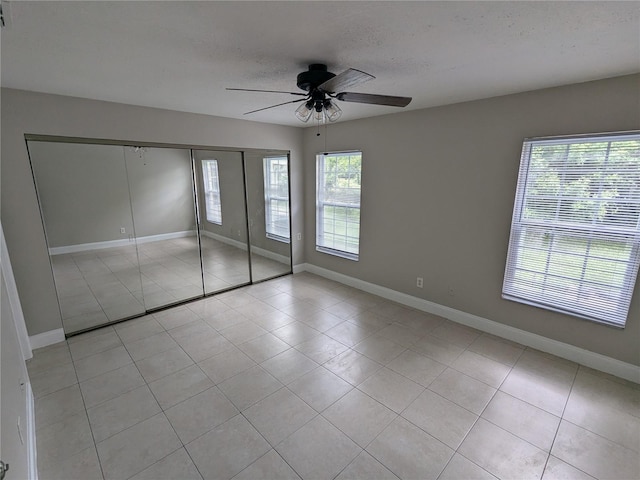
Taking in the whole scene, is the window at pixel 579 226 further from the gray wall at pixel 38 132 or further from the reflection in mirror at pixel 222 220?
the gray wall at pixel 38 132

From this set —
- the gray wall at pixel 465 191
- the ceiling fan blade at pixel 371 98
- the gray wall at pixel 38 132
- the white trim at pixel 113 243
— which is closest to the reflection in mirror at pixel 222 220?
the white trim at pixel 113 243

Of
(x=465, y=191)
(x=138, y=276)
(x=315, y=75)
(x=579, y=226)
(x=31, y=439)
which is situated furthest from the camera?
(x=138, y=276)

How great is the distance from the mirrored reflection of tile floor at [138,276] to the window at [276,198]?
0.57 metres

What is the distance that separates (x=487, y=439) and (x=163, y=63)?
3311 millimetres

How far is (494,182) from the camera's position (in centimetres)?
291

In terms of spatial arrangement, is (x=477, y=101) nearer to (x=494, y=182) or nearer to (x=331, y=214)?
(x=494, y=182)

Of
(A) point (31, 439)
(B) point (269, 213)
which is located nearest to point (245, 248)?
(B) point (269, 213)

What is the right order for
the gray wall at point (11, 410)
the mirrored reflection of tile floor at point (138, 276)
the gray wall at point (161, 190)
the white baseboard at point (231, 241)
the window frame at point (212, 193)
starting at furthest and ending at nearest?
the white baseboard at point (231, 241), the window frame at point (212, 193), the gray wall at point (161, 190), the mirrored reflection of tile floor at point (138, 276), the gray wall at point (11, 410)

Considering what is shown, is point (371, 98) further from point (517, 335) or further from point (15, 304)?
point (15, 304)

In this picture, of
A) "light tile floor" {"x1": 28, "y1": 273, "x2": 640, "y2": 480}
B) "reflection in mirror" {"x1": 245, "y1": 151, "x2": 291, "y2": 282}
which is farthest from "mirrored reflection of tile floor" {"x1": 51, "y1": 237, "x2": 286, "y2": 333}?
"light tile floor" {"x1": 28, "y1": 273, "x2": 640, "y2": 480}

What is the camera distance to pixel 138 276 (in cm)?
377

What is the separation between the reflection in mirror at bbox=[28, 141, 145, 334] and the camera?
2.92 metres

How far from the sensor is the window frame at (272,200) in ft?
15.3

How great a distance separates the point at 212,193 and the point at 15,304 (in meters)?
2.45
